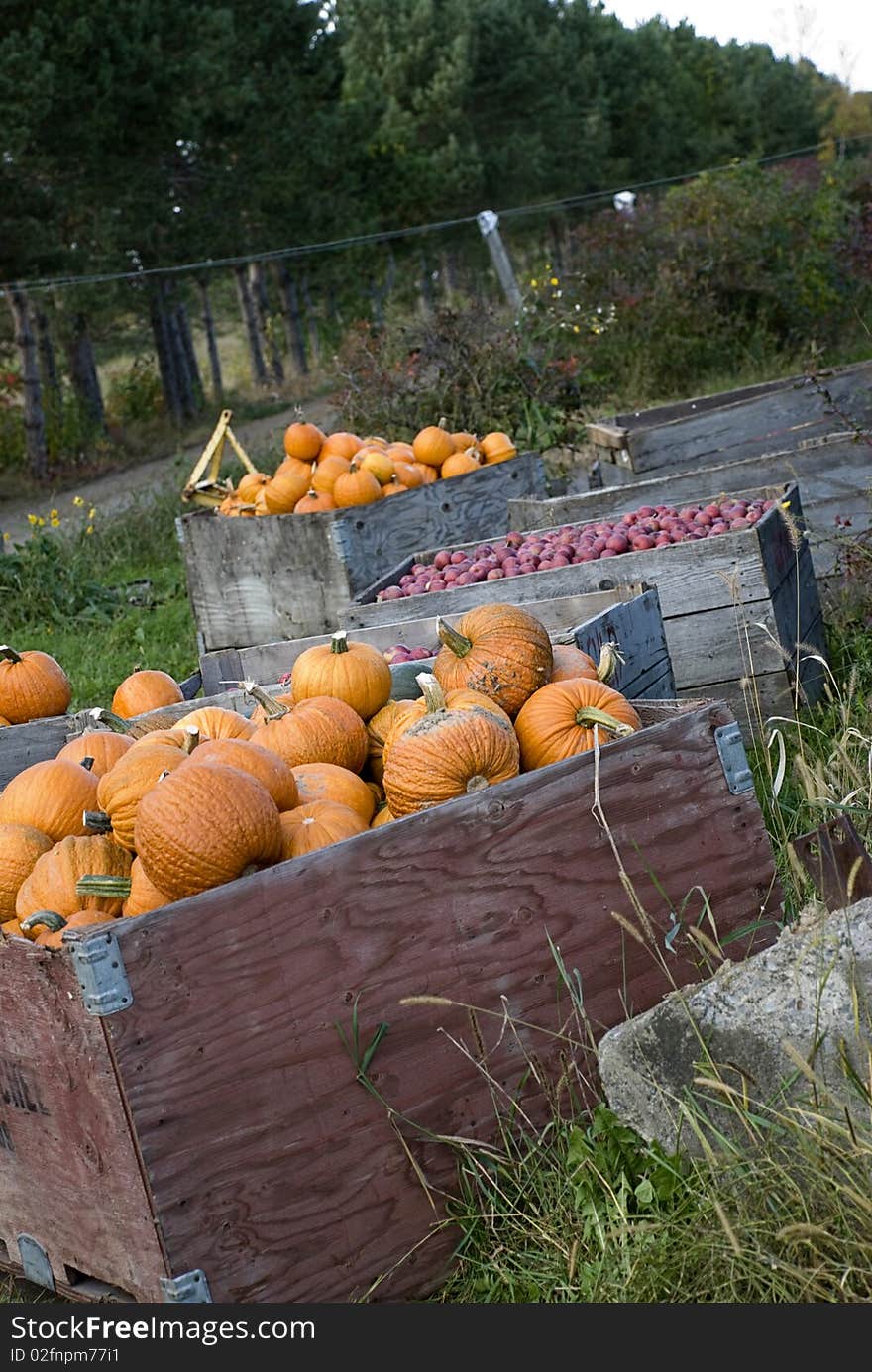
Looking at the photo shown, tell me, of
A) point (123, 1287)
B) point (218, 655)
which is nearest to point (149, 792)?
point (123, 1287)

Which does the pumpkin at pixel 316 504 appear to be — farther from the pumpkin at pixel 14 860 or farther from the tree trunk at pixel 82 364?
the tree trunk at pixel 82 364

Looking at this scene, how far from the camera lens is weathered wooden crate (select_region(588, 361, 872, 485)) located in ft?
28.4

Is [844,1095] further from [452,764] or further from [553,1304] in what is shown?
[452,764]

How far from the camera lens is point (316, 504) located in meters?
6.98

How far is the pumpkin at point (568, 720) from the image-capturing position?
3.02 meters

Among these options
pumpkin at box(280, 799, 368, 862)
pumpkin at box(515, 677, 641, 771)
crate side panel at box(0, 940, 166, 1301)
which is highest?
pumpkin at box(515, 677, 641, 771)

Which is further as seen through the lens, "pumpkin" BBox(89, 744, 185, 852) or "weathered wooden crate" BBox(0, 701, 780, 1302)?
"pumpkin" BBox(89, 744, 185, 852)

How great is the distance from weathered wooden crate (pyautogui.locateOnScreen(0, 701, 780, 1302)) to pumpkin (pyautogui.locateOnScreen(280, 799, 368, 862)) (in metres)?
0.23

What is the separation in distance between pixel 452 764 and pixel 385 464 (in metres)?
4.56

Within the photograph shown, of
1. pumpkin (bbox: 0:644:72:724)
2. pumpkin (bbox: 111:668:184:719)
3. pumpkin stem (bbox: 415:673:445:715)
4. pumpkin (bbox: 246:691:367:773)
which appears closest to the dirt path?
pumpkin (bbox: 0:644:72:724)

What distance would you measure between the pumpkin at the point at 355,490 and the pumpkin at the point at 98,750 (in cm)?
361

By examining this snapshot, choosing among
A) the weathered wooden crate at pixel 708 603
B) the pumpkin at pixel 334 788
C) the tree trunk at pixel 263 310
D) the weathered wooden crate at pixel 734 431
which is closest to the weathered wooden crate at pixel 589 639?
the weathered wooden crate at pixel 708 603

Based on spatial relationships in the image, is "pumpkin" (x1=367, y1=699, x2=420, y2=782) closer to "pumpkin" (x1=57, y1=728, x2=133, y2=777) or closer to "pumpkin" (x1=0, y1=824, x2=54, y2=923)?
"pumpkin" (x1=57, y1=728, x2=133, y2=777)

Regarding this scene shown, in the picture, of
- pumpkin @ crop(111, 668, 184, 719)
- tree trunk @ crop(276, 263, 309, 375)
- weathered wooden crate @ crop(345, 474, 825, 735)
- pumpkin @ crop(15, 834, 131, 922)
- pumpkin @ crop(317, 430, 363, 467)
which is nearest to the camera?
pumpkin @ crop(15, 834, 131, 922)
